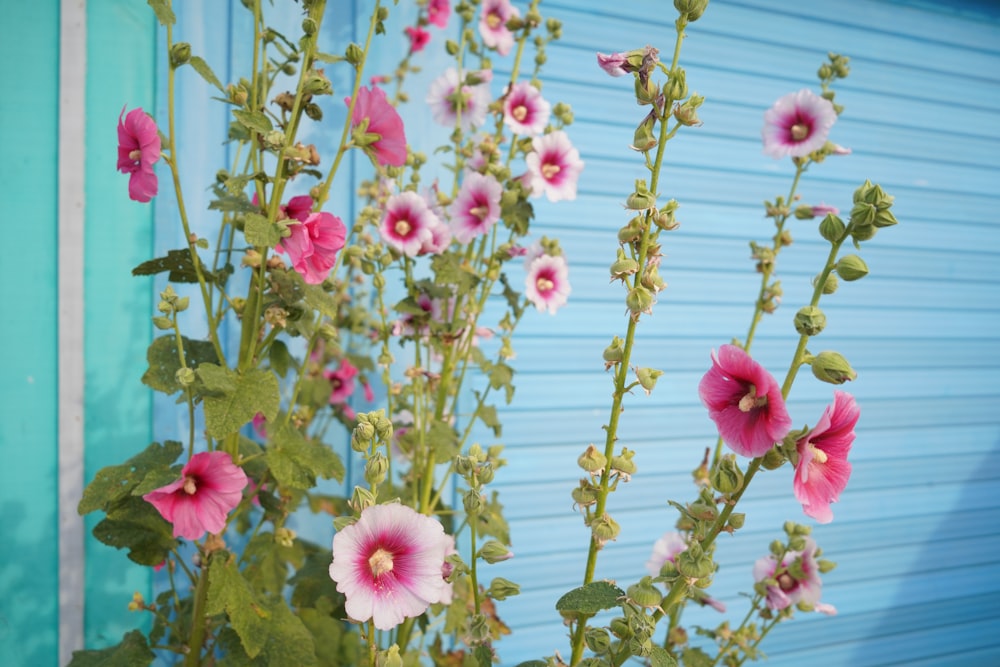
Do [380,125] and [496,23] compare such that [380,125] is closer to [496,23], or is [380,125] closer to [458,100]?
[458,100]

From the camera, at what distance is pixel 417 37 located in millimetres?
1562

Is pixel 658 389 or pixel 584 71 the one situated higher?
pixel 584 71

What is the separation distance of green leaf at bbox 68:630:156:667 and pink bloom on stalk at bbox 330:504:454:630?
1.65 feet

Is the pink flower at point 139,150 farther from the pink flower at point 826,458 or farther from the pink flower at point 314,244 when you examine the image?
the pink flower at point 826,458

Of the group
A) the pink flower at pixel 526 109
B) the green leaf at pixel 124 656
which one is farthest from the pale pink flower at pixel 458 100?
the green leaf at pixel 124 656

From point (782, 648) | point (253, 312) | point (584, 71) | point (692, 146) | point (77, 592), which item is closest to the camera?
point (253, 312)

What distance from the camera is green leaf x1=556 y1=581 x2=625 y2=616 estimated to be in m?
0.72

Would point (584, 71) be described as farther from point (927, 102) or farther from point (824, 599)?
point (824, 599)

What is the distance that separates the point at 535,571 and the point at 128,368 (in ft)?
3.55

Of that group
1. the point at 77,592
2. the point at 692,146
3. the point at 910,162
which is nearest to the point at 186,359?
the point at 77,592

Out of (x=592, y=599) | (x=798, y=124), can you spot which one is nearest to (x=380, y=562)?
(x=592, y=599)

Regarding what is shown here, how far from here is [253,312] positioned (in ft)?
3.34

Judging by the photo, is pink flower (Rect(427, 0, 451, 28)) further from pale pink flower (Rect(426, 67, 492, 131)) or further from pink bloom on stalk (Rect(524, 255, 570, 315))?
pink bloom on stalk (Rect(524, 255, 570, 315))

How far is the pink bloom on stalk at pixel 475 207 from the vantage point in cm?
120
